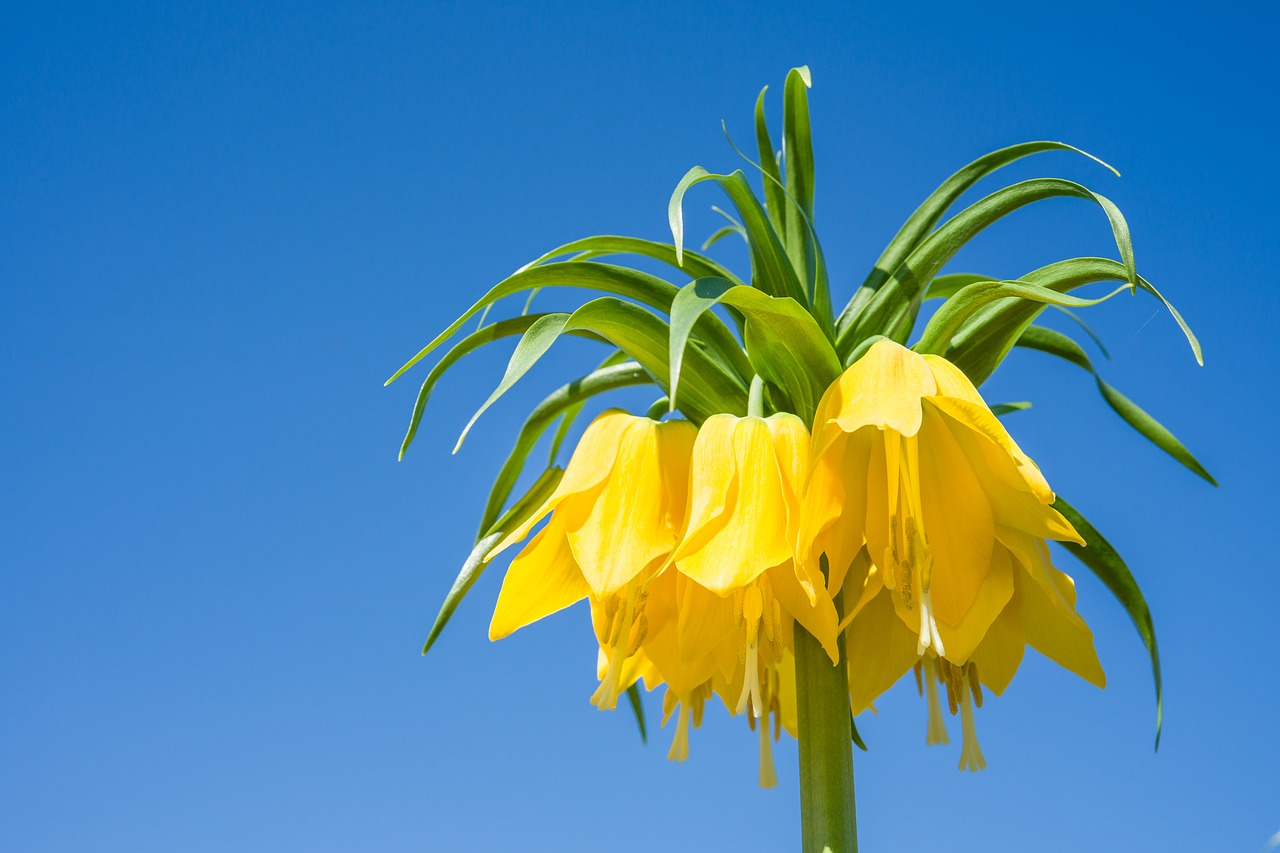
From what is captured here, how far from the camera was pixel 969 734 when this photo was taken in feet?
5.74

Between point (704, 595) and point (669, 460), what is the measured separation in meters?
0.21

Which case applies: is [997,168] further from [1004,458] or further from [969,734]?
[969,734]

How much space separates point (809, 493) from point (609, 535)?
0.28 meters

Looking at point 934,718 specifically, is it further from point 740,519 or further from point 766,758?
point 740,519

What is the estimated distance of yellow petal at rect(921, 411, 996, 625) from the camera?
165 centimetres

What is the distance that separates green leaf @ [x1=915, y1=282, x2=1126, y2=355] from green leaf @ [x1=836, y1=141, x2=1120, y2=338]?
0.16m

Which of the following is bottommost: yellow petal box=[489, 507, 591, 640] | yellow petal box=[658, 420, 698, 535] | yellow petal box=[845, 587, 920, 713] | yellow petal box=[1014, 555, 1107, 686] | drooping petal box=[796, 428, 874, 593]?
yellow petal box=[1014, 555, 1107, 686]

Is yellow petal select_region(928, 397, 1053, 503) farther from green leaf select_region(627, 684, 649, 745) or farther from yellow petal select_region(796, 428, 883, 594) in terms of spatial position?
green leaf select_region(627, 684, 649, 745)

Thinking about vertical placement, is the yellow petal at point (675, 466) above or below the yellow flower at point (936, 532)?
above

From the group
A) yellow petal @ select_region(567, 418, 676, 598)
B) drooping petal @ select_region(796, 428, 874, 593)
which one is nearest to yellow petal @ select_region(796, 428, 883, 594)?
drooping petal @ select_region(796, 428, 874, 593)

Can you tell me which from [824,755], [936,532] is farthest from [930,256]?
[824,755]

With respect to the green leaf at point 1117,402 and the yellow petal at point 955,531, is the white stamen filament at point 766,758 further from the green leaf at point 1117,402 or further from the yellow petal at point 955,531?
the green leaf at point 1117,402

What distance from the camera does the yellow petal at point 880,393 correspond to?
1.50 metres

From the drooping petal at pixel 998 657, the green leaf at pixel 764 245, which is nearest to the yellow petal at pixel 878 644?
the drooping petal at pixel 998 657
